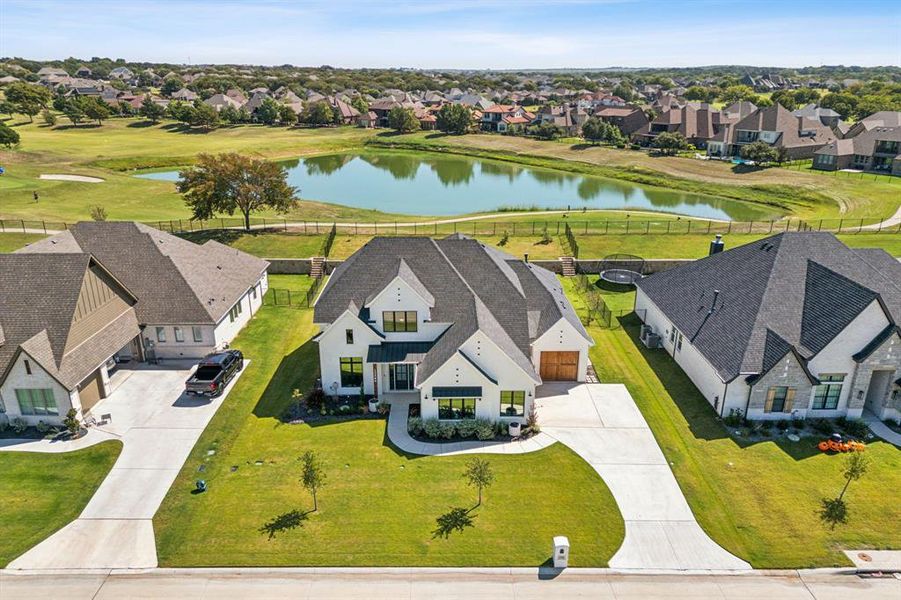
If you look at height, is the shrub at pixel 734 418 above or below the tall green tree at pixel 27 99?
below

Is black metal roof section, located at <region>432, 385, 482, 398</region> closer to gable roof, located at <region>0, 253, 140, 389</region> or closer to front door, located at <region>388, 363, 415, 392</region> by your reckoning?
front door, located at <region>388, 363, 415, 392</region>

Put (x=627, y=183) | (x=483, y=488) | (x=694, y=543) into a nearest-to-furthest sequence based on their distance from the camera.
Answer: (x=694, y=543), (x=483, y=488), (x=627, y=183)

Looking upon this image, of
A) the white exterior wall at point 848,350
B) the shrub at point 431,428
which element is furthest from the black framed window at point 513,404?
the white exterior wall at point 848,350

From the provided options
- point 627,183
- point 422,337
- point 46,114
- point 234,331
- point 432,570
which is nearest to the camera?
point 432,570

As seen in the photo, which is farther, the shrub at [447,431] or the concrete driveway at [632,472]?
the shrub at [447,431]

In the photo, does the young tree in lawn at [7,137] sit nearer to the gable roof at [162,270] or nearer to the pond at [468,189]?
the pond at [468,189]

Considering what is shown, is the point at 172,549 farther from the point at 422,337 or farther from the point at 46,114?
the point at 46,114

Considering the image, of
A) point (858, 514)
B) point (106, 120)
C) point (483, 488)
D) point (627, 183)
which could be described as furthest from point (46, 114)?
point (858, 514)

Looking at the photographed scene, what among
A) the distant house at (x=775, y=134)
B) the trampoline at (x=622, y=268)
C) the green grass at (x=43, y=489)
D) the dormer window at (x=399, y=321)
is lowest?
the green grass at (x=43, y=489)
